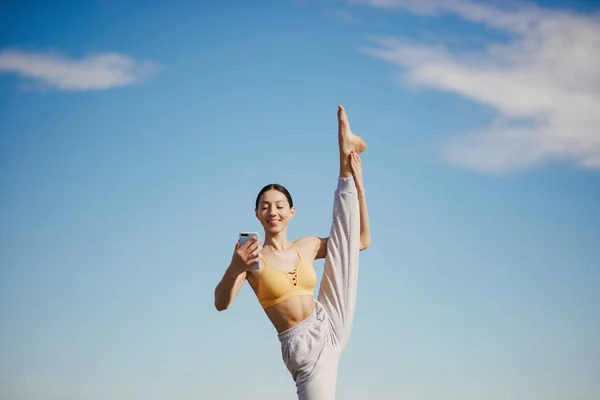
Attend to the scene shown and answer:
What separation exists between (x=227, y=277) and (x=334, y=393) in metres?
1.39

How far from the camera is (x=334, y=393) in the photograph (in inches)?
292

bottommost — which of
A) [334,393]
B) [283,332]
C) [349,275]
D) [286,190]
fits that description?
[334,393]

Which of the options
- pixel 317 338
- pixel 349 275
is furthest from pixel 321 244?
pixel 317 338

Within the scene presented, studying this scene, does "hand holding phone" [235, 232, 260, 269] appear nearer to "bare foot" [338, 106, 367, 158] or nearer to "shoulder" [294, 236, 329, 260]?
"shoulder" [294, 236, 329, 260]

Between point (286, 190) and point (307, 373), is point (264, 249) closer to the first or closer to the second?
point (286, 190)

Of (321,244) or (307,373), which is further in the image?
(321,244)

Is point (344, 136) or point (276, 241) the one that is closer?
point (276, 241)

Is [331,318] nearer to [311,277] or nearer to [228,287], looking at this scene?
[311,277]

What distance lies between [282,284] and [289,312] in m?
0.25

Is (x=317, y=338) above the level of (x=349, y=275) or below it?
below

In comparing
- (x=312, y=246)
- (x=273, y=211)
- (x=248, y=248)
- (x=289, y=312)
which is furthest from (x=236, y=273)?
(x=312, y=246)

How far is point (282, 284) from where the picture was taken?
7.39 m

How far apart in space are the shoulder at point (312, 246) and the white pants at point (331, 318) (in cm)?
11

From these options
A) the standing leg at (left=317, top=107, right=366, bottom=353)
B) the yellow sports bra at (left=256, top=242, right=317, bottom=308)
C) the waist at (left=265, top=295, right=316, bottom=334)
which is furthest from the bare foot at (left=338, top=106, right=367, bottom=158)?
the waist at (left=265, top=295, right=316, bottom=334)
